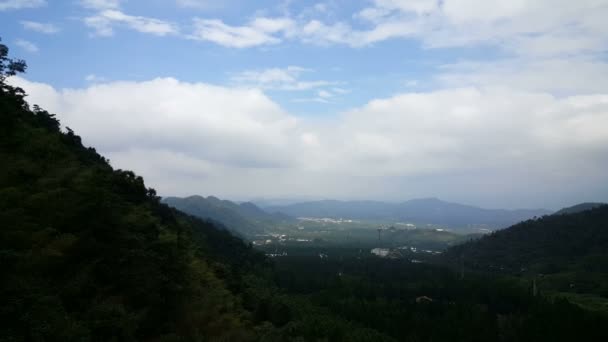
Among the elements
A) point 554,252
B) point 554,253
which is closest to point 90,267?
point 554,253

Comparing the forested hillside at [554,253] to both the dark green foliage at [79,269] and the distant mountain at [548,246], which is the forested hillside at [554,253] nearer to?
the distant mountain at [548,246]

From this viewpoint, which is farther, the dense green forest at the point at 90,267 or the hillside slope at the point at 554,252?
the hillside slope at the point at 554,252

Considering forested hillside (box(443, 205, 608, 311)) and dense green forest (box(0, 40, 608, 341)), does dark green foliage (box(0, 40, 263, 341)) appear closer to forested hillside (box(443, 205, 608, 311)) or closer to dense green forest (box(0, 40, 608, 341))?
dense green forest (box(0, 40, 608, 341))

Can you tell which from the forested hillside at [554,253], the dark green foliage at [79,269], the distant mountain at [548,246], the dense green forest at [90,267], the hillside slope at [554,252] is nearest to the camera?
the dark green foliage at [79,269]

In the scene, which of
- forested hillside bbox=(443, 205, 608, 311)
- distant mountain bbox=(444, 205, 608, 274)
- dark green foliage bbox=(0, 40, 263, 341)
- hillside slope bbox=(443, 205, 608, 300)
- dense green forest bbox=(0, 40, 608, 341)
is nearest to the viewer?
dark green foliage bbox=(0, 40, 263, 341)

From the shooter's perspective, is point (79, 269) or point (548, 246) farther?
point (548, 246)

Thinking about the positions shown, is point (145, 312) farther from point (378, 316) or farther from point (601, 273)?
point (601, 273)

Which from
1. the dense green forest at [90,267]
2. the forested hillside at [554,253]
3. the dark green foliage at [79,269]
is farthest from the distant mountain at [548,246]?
the dark green foliage at [79,269]

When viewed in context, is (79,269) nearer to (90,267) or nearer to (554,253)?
(90,267)

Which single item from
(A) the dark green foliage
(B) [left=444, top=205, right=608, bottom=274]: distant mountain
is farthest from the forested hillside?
(A) the dark green foliage

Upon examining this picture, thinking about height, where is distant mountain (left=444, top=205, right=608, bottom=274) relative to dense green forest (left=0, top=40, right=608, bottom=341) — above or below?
below

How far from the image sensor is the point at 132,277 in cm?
1586

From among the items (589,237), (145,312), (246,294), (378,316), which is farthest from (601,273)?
(145,312)

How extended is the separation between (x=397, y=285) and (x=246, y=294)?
186 feet
